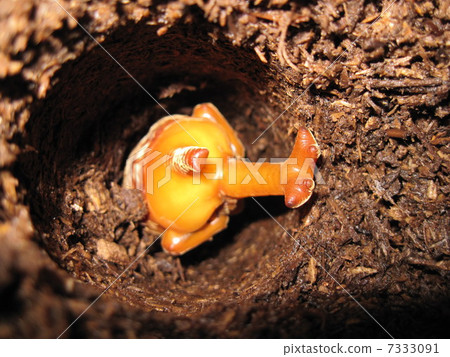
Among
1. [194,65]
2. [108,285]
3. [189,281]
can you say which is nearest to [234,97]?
[194,65]

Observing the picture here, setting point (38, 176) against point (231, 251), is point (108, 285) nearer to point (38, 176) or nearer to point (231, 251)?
point (38, 176)

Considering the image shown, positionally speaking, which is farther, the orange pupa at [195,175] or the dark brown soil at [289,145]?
the orange pupa at [195,175]

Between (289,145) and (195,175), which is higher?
(195,175)

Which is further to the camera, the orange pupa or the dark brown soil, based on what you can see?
the orange pupa

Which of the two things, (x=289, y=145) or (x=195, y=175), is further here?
(x=289, y=145)
